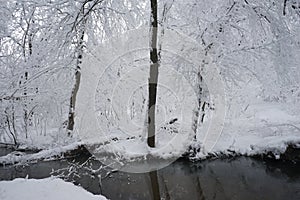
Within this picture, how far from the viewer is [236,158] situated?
10.5 m

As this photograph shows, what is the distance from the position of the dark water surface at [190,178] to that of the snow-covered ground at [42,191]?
1611 mm

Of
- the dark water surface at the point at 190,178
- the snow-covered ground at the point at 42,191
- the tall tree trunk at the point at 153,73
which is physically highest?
the tall tree trunk at the point at 153,73

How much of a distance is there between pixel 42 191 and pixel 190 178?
4720 mm

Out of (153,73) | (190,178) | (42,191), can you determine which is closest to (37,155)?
(42,191)

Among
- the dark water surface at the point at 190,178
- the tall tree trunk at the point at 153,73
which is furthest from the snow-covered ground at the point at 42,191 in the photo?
the tall tree trunk at the point at 153,73

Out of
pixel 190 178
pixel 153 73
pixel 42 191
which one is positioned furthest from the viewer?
pixel 153 73

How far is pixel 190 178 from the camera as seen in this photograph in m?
8.94

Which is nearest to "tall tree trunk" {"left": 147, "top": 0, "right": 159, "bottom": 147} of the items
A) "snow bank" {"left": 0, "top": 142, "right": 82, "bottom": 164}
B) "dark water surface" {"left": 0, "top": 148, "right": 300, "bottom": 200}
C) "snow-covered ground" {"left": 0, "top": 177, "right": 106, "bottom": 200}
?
"dark water surface" {"left": 0, "top": 148, "right": 300, "bottom": 200}

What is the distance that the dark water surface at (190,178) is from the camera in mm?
7703

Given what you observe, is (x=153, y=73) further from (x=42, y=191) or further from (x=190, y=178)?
(x=42, y=191)

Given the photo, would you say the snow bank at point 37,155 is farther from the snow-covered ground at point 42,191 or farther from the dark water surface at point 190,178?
the snow-covered ground at point 42,191

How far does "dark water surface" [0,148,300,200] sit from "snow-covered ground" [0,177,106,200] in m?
1.61

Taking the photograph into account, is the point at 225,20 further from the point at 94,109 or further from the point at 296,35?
the point at 94,109

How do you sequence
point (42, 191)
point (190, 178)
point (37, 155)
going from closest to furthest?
point (42, 191) → point (190, 178) → point (37, 155)
